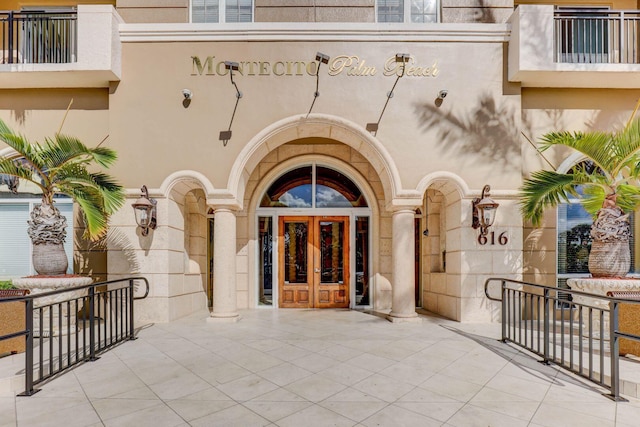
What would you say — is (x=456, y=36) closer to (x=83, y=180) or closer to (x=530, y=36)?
(x=530, y=36)

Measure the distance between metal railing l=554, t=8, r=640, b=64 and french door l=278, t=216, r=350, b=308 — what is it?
616 centimetres

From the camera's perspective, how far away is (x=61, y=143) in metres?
5.48

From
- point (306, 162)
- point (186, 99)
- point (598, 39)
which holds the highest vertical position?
point (598, 39)

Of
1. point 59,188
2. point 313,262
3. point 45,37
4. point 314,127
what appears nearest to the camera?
point 59,188

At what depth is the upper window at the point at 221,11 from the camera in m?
7.42

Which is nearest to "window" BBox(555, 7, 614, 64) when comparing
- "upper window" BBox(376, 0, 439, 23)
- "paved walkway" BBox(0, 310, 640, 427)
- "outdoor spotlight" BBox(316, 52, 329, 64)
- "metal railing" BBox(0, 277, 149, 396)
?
"upper window" BBox(376, 0, 439, 23)

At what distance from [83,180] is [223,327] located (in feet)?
11.3

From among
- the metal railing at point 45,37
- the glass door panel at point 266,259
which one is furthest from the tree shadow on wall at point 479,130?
the metal railing at point 45,37

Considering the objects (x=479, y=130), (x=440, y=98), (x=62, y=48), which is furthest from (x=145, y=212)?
(x=479, y=130)

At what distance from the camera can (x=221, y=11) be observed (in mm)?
7430

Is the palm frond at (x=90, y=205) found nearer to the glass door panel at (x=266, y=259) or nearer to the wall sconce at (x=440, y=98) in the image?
the glass door panel at (x=266, y=259)

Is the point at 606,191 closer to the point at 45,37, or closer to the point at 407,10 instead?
the point at 407,10

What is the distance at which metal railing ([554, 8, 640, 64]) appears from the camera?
7293 mm

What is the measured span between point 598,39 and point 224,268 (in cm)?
938
